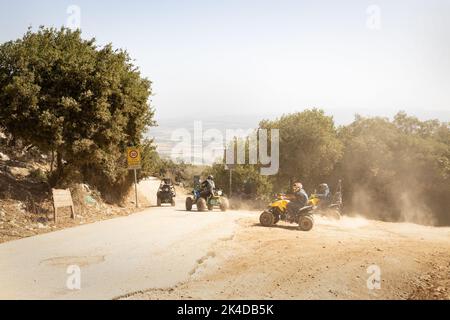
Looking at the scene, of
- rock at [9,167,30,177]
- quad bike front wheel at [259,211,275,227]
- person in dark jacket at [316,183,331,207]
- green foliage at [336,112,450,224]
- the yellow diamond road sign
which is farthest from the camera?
green foliage at [336,112,450,224]

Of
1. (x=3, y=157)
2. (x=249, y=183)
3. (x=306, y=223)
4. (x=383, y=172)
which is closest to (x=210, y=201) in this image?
(x=306, y=223)

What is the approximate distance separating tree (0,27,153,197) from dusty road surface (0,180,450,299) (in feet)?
18.0

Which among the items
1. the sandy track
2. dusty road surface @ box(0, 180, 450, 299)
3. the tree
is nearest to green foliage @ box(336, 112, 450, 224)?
the tree

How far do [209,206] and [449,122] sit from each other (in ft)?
133

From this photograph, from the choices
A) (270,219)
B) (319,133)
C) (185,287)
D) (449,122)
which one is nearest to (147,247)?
(185,287)

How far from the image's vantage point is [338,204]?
68.4ft

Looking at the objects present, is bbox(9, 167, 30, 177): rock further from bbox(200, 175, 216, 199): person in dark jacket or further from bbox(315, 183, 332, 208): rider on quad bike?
bbox(315, 183, 332, 208): rider on quad bike

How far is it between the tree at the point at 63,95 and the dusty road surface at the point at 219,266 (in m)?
5.49

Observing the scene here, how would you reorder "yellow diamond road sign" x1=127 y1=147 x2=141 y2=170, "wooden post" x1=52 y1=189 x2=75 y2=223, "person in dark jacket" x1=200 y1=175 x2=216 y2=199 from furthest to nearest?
"yellow diamond road sign" x1=127 y1=147 x2=141 y2=170 < "person in dark jacket" x1=200 y1=175 x2=216 y2=199 < "wooden post" x1=52 y1=189 x2=75 y2=223

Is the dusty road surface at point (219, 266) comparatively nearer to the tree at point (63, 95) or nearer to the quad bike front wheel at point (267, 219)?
the quad bike front wheel at point (267, 219)

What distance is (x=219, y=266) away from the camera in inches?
343

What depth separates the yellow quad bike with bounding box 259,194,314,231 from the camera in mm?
14859

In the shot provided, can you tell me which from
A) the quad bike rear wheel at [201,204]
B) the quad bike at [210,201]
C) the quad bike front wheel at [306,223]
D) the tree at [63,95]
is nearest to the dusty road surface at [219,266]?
the quad bike front wheel at [306,223]
